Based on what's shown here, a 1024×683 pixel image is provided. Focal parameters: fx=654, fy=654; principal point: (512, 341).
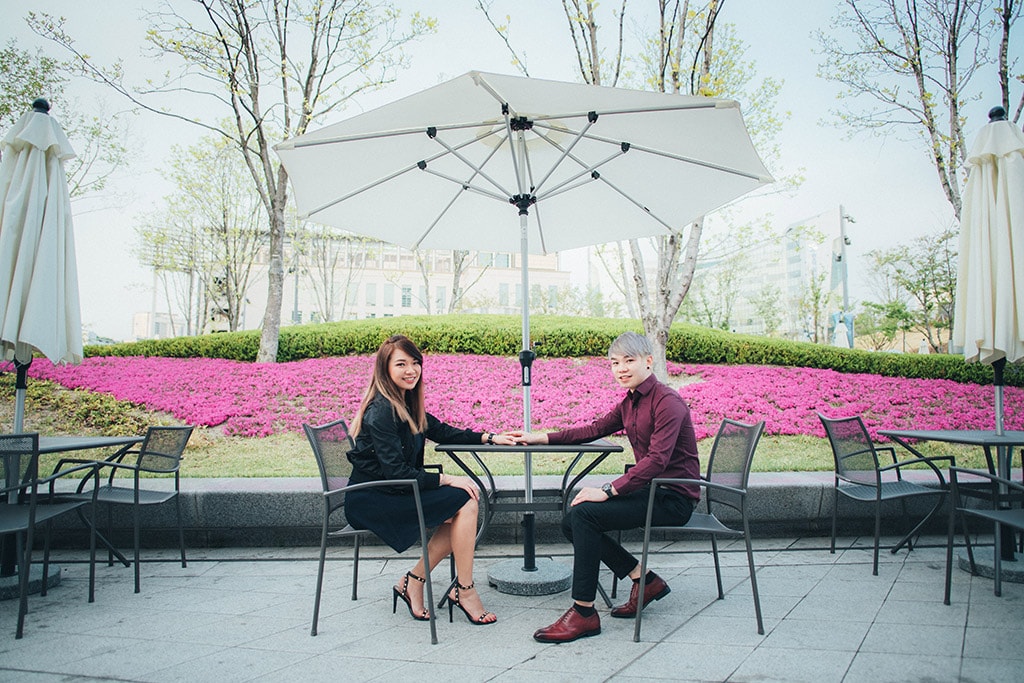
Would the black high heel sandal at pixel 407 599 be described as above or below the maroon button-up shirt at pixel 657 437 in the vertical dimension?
below

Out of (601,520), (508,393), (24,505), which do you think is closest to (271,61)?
(508,393)

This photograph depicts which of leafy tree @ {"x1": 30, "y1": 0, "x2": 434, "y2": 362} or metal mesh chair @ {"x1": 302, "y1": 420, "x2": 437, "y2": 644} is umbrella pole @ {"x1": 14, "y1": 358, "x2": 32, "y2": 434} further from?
leafy tree @ {"x1": 30, "y1": 0, "x2": 434, "y2": 362}

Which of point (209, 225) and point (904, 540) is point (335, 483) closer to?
point (904, 540)

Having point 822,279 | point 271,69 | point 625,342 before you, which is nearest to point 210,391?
point 271,69

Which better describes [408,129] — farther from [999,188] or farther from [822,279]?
[822,279]

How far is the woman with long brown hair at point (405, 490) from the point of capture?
3.29 m

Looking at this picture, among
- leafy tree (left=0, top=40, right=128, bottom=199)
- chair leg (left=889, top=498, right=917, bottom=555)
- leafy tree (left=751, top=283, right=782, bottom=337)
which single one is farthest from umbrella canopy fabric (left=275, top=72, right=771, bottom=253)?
leafy tree (left=751, top=283, right=782, bottom=337)

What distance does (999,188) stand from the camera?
430 cm

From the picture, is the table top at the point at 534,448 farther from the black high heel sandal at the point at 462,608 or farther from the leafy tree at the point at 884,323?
the leafy tree at the point at 884,323

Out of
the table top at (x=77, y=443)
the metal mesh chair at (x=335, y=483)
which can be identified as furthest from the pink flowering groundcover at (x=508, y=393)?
the metal mesh chair at (x=335, y=483)

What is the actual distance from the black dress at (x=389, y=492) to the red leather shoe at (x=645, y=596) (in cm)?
97

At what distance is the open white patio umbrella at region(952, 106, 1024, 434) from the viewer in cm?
421

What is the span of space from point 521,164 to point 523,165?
0.09 feet

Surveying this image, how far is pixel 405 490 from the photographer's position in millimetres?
3332
